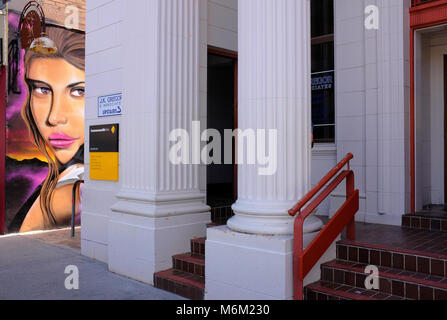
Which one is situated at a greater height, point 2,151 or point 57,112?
point 57,112

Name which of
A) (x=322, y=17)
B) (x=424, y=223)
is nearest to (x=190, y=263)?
(x=424, y=223)

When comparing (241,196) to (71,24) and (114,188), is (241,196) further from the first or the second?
(71,24)

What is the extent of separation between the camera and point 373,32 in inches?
252

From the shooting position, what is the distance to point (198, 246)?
5609mm

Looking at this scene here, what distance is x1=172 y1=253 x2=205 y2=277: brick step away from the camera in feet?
17.0

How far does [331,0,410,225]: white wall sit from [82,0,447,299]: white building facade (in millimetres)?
16

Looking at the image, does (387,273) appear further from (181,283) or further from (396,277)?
(181,283)

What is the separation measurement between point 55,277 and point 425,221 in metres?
5.01

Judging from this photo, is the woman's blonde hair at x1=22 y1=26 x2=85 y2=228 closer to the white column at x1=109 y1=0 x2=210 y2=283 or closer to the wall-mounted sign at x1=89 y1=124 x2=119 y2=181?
the wall-mounted sign at x1=89 y1=124 x2=119 y2=181

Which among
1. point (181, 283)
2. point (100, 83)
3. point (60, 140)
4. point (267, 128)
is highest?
point (100, 83)

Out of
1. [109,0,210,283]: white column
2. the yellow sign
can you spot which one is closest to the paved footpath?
[109,0,210,283]: white column

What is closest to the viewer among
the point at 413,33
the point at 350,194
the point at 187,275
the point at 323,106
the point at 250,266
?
the point at 250,266

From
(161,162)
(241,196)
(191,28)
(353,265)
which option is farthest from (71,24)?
(353,265)

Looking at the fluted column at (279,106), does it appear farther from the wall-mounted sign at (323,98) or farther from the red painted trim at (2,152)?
the red painted trim at (2,152)
